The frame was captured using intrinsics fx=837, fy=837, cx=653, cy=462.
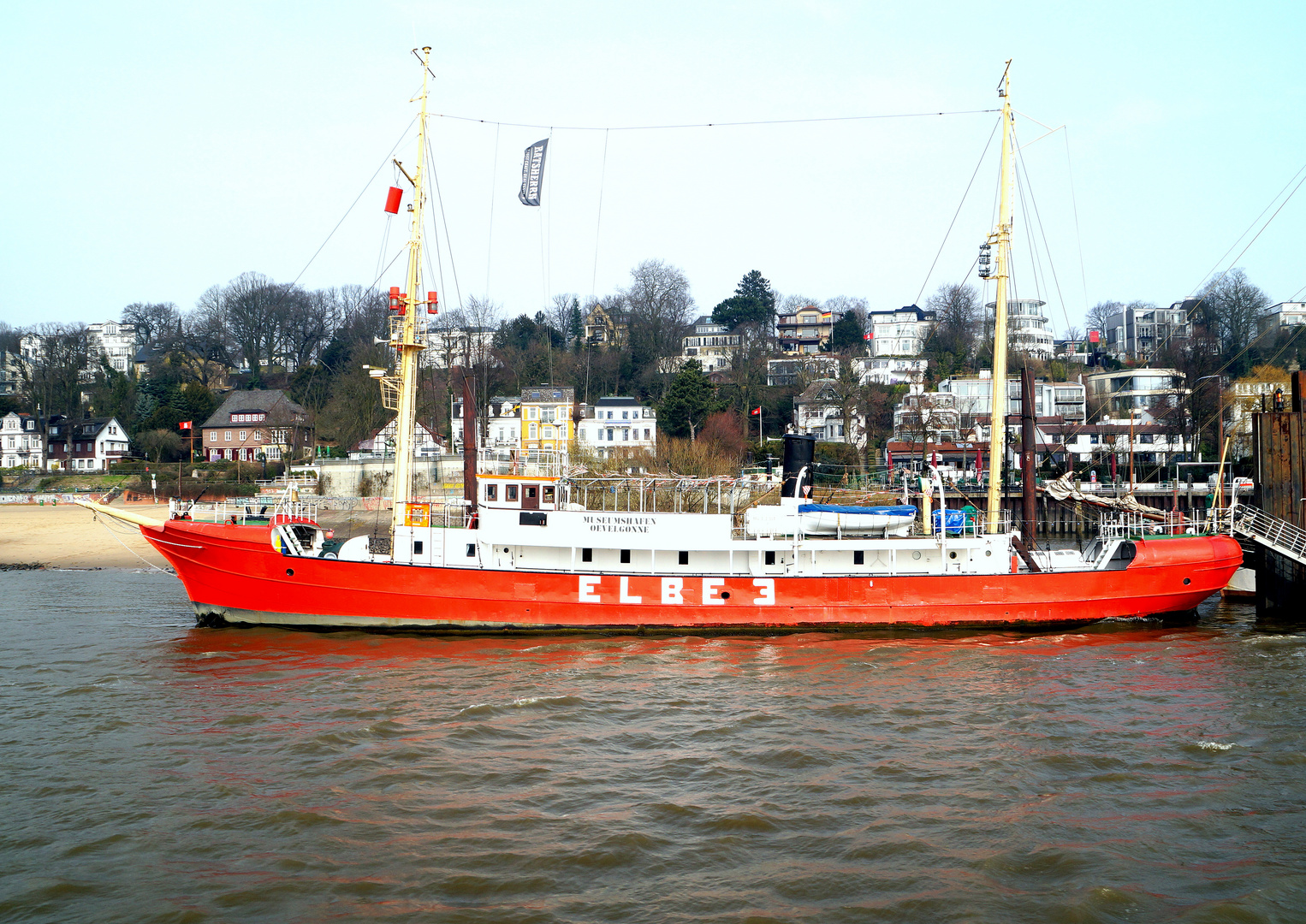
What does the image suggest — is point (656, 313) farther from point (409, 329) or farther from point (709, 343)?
point (409, 329)

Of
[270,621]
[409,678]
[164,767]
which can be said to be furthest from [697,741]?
[270,621]

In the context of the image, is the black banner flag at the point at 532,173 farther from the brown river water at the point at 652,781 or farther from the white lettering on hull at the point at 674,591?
the brown river water at the point at 652,781

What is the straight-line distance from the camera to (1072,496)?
78.2 ft

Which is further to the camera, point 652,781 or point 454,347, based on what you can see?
point 454,347

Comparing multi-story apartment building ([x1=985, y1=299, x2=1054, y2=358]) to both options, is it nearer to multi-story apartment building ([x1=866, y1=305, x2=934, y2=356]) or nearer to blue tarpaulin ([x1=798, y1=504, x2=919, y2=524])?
multi-story apartment building ([x1=866, y1=305, x2=934, y2=356])

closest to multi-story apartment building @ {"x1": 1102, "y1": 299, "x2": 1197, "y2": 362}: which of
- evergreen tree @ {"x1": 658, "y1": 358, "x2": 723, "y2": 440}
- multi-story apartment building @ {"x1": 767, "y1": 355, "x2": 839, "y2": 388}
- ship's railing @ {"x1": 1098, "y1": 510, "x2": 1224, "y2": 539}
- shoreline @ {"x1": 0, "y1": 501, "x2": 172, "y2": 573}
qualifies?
multi-story apartment building @ {"x1": 767, "y1": 355, "x2": 839, "y2": 388}

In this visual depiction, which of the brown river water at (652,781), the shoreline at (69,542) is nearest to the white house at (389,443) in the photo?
the shoreline at (69,542)

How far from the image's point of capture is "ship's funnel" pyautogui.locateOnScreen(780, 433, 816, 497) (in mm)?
21016

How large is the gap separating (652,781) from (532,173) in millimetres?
16134

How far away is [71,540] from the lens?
39.3m

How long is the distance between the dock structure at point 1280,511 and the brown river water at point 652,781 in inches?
170

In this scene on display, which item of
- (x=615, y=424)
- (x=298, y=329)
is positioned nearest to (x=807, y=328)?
(x=615, y=424)

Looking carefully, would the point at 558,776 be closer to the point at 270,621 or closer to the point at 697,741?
the point at 697,741

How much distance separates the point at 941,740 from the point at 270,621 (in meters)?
15.5
